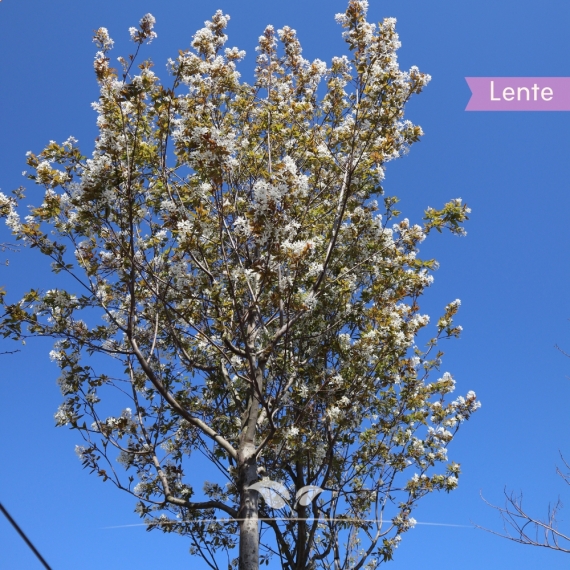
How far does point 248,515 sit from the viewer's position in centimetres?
539

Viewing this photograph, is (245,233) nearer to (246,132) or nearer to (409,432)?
(246,132)

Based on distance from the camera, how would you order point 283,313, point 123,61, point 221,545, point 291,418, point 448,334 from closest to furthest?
point 123,61 < point 283,313 < point 291,418 < point 221,545 < point 448,334

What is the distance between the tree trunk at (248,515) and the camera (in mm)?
5145

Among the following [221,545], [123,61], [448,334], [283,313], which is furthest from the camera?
[448,334]

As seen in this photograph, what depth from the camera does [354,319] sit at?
6945 millimetres

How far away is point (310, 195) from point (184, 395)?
3.13 meters

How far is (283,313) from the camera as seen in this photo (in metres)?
6.27

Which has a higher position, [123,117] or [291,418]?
[123,117]

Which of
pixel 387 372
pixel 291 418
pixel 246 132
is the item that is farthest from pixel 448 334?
pixel 246 132

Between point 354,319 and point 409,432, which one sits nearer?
point 354,319

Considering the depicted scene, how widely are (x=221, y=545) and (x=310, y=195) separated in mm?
4773

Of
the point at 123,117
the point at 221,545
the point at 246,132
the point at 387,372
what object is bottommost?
the point at 221,545

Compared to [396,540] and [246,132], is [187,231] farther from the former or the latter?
[396,540]

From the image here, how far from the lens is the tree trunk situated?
5.14 meters
